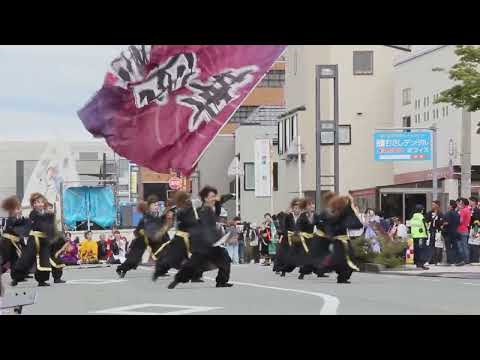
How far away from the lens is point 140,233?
2528cm

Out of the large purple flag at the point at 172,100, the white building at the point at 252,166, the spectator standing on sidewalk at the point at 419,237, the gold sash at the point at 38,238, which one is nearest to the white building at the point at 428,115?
the spectator standing on sidewalk at the point at 419,237

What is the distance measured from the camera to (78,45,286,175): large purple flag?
14.1 metres

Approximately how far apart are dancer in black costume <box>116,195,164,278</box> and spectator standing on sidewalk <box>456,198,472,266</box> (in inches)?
297

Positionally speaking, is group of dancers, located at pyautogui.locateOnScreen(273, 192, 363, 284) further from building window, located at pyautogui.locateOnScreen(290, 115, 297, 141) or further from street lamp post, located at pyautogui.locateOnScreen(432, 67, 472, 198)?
building window, located at pyautogui.locateOnScreen(290, 115, 297, 141)

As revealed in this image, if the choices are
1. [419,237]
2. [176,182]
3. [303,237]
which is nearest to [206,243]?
[303,237]

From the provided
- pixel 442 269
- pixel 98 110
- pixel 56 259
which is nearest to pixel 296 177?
pixel 442 269

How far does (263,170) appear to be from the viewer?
53438mm

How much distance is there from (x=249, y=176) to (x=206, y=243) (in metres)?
42.3

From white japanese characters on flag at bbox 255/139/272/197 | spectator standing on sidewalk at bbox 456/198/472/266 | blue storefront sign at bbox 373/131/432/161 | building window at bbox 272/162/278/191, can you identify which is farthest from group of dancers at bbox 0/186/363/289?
building window at bbox 272/162/278/191

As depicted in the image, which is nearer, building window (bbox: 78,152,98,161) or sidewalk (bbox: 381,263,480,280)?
sidewalk (bbox: 381,263,480,280)

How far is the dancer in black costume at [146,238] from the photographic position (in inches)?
978
